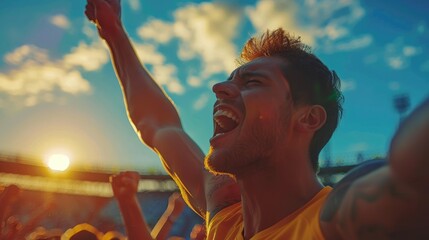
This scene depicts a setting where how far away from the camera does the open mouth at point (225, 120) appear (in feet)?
6.34

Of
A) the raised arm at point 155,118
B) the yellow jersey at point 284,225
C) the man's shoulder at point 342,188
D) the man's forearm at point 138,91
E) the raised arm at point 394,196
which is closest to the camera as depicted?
the raised arm at point 394,196

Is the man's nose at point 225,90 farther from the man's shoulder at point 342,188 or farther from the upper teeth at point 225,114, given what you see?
the man's shoulder at point 342,188

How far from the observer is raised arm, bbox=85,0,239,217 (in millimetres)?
2401

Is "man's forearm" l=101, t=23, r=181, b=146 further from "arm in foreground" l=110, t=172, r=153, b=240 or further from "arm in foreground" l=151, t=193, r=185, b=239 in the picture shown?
"arm in foreground" l=151, t=193, r=185, b=239

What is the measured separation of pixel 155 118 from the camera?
9.26ft

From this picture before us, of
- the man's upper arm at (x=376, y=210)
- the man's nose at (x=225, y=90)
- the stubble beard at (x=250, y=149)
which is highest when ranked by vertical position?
the man's nose at (x=225, y=90)

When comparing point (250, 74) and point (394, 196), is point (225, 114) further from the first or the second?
point (394, 196)

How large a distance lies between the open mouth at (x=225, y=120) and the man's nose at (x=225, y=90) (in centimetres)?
7

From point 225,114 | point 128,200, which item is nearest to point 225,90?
point 225,114

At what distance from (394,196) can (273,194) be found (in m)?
0.86

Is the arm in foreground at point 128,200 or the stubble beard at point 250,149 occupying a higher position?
the arm in foreground at point 128,200

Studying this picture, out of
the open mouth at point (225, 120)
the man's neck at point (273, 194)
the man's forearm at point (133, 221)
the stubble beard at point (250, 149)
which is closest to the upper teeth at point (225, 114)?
the open mouth at point (225, 120)

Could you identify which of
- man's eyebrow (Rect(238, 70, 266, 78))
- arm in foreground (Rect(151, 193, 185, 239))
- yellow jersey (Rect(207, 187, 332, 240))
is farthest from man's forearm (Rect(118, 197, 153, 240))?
man's eyebrow (Rect(238, 70, 266, 78))

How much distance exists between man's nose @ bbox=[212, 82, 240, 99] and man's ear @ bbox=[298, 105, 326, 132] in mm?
312
